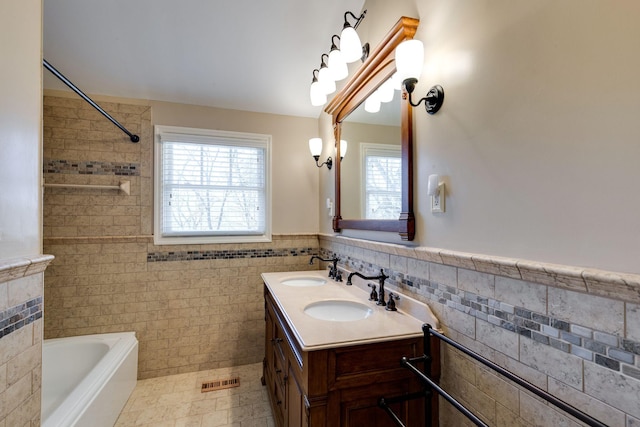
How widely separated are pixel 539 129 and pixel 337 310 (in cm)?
125

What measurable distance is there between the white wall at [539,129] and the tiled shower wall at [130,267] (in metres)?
2.06

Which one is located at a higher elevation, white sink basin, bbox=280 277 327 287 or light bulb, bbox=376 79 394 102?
light bulb, bbox=376 79 394 102

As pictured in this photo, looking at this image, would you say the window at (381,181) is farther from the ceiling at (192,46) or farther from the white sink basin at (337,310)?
the ceiling at (192,46)

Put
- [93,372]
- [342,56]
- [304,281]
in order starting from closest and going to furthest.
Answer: [342,56]
[93,372]
[304,281]

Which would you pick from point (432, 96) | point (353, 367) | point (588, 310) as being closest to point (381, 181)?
point (432, 96)

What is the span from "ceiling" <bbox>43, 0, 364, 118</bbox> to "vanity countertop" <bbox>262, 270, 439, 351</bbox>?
1804 millimetres

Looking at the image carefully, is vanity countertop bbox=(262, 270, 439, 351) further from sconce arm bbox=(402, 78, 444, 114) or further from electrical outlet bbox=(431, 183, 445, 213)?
sconce arm bbox=(402, 78, 444, 114)

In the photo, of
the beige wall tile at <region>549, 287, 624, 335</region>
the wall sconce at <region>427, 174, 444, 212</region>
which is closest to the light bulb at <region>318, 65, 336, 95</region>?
the wall sconce at <region>427, 174, 444, 212</region>

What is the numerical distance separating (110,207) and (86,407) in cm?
149

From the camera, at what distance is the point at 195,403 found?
6.97 feet

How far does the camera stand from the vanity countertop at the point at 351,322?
1091 mm

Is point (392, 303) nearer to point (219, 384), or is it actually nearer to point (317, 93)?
point (317, 93)

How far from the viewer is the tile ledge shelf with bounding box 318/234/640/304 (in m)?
0.62

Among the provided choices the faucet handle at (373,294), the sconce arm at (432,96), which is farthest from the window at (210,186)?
the sconce arm at (432,96)
